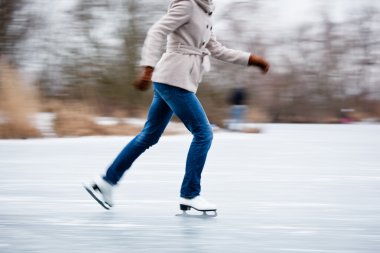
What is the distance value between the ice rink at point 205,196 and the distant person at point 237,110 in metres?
8.48

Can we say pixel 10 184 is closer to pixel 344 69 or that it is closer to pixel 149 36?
pixel 149 36

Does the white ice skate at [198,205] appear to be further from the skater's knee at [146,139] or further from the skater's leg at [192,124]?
the skater's knee at [146,139]

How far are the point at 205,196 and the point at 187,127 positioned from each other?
1245 mm

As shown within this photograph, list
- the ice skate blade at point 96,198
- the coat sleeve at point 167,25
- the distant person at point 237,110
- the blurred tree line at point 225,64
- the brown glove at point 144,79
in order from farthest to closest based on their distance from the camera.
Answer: the distant person at point 237,110 → the blurred tree line at point 225,64 → the ice skate blade at point 96,198 → the coat sleeve at point 167,25 → the brown glove at point 144,79

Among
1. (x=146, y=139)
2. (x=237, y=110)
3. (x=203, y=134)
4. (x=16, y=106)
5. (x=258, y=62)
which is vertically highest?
(x=258, y=62)

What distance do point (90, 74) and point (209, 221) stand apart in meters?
13.7

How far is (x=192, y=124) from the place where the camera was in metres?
4.61

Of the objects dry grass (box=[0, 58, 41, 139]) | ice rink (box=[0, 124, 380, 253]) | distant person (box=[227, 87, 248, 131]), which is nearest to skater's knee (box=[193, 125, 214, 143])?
ice rink (box=[0, 124, 380, 253])

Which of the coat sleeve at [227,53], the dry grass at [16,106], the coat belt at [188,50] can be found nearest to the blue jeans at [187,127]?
the coat belt at [188,50]

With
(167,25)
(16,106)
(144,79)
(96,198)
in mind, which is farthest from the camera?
(16,106)

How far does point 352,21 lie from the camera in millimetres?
30156

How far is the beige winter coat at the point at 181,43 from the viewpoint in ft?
14.7

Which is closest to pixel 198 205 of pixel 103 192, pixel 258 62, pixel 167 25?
pixel 103 192

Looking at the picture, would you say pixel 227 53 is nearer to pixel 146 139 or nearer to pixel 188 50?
pixel 188 50
